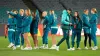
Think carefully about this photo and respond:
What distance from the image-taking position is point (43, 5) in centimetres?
4822

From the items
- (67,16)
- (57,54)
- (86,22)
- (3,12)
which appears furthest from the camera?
(3,12)

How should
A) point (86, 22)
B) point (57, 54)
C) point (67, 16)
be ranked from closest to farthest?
point (57, 54), point (67, 16), point (86, 22)

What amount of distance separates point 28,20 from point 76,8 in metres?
28.2

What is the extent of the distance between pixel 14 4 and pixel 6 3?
1070mm

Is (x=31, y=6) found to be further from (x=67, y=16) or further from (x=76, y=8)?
(x=67, y=16)

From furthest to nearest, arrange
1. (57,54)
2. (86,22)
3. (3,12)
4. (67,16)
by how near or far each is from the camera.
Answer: (3,12) → (86,22) → (67,16) → (57,54)

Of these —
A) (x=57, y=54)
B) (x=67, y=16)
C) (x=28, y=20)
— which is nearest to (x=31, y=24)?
(x=28, y=20)

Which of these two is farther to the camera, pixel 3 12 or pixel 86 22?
pixel 3 12

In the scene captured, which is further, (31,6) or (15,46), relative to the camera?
(31,6)

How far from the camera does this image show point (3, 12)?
46812mm

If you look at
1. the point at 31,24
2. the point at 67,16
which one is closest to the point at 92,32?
the point at 67,16

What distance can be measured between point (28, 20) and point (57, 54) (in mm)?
3522

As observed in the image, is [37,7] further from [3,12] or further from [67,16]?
[67,16]

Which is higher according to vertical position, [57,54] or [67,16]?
[67,16]
